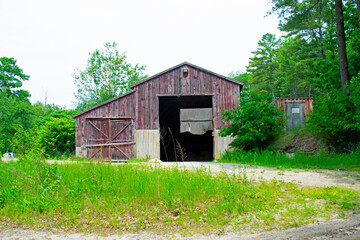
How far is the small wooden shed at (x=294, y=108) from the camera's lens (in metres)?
17.1

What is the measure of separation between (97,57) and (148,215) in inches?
1341

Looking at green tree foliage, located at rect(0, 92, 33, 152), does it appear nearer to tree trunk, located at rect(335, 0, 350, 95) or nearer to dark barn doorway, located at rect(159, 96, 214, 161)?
dark barn doorway, located at rect(159, 96, 214, 161)

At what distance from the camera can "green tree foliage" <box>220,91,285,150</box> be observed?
13.8 m

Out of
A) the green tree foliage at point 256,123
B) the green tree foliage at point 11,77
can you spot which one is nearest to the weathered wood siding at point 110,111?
the green tree foliage at point 256,123

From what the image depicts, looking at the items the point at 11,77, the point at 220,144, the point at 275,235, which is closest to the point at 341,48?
the point at 220,144

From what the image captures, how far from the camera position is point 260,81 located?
156 ft

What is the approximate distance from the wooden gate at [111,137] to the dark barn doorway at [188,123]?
2198mm

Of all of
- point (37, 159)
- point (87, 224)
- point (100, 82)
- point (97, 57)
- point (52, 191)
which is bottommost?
point (87, 224)

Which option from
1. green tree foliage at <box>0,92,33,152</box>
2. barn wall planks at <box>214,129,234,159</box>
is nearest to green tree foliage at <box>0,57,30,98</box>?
green tree foliage at <box>0,92,33,152</box>

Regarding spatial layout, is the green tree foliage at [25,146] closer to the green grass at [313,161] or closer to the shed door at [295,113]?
the green grass at [313,161]

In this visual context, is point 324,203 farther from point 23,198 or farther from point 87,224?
point 23,198

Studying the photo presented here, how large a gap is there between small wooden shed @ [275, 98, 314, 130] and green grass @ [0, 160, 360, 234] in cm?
1086

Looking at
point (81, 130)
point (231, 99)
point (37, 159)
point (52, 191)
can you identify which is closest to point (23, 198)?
point (52, 191)

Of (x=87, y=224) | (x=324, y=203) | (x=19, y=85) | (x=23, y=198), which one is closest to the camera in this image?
(x=87, y=224)
